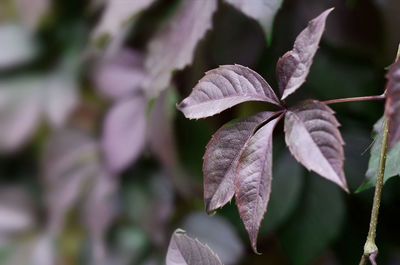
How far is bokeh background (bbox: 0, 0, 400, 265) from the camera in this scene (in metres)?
0.48

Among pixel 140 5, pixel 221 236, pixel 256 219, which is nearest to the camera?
pixel 256 219

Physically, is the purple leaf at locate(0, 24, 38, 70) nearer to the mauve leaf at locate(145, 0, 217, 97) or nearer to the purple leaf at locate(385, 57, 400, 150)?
the mauve leaf at locate(145, 0, 217, 97)

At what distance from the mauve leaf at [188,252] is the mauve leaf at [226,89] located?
68 mm

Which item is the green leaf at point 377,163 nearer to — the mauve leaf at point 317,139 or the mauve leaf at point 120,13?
the mauve leaf at point 317,139

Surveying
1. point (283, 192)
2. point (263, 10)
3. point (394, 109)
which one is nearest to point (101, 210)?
point (283, 192)

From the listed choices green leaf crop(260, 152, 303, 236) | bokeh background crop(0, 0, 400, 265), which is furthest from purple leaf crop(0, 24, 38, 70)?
green leaf crop(260, 152, 303, 236)

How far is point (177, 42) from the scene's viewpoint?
1.45 feet

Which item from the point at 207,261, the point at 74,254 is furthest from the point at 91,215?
the point at 207,261

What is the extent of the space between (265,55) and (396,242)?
0.21 metres

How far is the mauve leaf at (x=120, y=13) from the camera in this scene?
46 centimetres

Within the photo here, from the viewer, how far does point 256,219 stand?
257mm

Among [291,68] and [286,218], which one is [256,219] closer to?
[291,68]

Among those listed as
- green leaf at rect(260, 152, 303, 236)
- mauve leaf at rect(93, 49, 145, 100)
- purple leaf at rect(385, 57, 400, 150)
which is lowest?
green leaf at rect(260, 152, 303, 236)

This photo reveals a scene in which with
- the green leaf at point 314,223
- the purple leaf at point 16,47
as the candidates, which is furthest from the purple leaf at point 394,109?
the purple leaf at point 16,47
